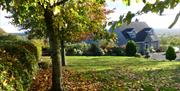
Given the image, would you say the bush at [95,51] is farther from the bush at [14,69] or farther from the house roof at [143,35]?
the bush at [14,69]

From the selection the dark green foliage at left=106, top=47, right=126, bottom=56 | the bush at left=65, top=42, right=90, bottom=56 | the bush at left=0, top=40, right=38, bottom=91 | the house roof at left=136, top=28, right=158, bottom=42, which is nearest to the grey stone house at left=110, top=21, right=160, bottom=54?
the house roof at left=136, top=28, right=158, bottom=42

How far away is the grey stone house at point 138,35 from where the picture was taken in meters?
82.8

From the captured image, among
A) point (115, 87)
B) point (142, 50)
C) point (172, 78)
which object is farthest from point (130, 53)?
point (115, 87)

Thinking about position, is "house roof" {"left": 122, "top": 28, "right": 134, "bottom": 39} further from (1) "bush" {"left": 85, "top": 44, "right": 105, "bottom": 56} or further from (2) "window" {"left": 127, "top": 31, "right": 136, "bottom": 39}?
(1) "bush" {"left": 85, "top": 44, "right": 105, "bottom": 56}

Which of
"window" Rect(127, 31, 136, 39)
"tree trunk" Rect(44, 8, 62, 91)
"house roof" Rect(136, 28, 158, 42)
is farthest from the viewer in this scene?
"house roof" Rect(136, 28, 158, 42)

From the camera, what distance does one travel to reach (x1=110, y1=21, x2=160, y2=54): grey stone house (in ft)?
271

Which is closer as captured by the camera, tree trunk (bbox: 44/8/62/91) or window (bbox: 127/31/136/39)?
tree trunk (bbox: 44/8/62/91)

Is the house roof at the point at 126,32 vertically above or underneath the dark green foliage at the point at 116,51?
above

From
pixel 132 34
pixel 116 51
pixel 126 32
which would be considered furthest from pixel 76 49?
pixel 132 34

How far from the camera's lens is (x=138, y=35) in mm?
84062

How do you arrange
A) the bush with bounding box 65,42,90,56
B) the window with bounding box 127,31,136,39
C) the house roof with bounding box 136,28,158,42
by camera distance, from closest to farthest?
1. the bush with bounding box 65,42,90,56
2. the window with bounding box 127,31,136,39
3. the house roof with bounding box 136,28,158,42

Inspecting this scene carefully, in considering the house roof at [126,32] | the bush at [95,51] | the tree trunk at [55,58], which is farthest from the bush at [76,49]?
the tree trunk at [55,58]

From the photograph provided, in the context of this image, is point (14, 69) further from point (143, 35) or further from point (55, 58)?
point (143, 35)

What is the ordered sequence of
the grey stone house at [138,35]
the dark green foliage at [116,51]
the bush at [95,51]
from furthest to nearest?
1. the grey stone house at [138,35]
2. the dark green foliage at [116,51]
3. the bush at [95,51]
